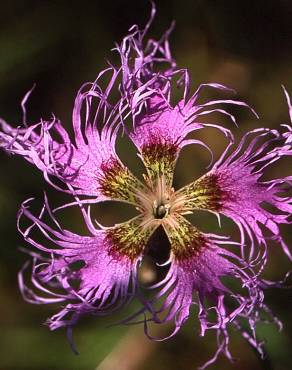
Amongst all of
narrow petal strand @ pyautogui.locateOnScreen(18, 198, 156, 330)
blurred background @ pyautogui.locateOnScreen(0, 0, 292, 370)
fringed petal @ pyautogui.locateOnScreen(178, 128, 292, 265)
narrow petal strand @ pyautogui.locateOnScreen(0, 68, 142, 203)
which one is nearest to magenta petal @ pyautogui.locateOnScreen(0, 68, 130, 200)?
narrow petal strand @ pyautogui.locateOnScreen(0, 68, 142, 203)

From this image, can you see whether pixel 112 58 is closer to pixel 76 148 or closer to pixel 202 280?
pixel 76 148

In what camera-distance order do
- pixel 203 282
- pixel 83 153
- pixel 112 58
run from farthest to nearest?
pixel 112 58 → pixel 83 153 → pixel 203 282

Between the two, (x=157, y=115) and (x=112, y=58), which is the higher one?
(x=112, y=58)

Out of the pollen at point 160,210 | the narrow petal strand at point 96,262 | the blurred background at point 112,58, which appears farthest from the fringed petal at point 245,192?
the blurred background at point 112,58

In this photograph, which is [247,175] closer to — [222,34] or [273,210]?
[273,210]

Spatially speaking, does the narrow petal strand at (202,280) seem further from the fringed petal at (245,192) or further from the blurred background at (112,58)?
the blurred background at (112,58)

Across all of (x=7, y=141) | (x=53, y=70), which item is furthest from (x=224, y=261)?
(x=53, y=70)

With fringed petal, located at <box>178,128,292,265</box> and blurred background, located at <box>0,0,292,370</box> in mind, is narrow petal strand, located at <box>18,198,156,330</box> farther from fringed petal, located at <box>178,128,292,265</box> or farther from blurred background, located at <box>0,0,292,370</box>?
blurred background, located at <box>0,0,292,370</box>

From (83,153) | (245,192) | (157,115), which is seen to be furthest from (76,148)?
(245,192)
